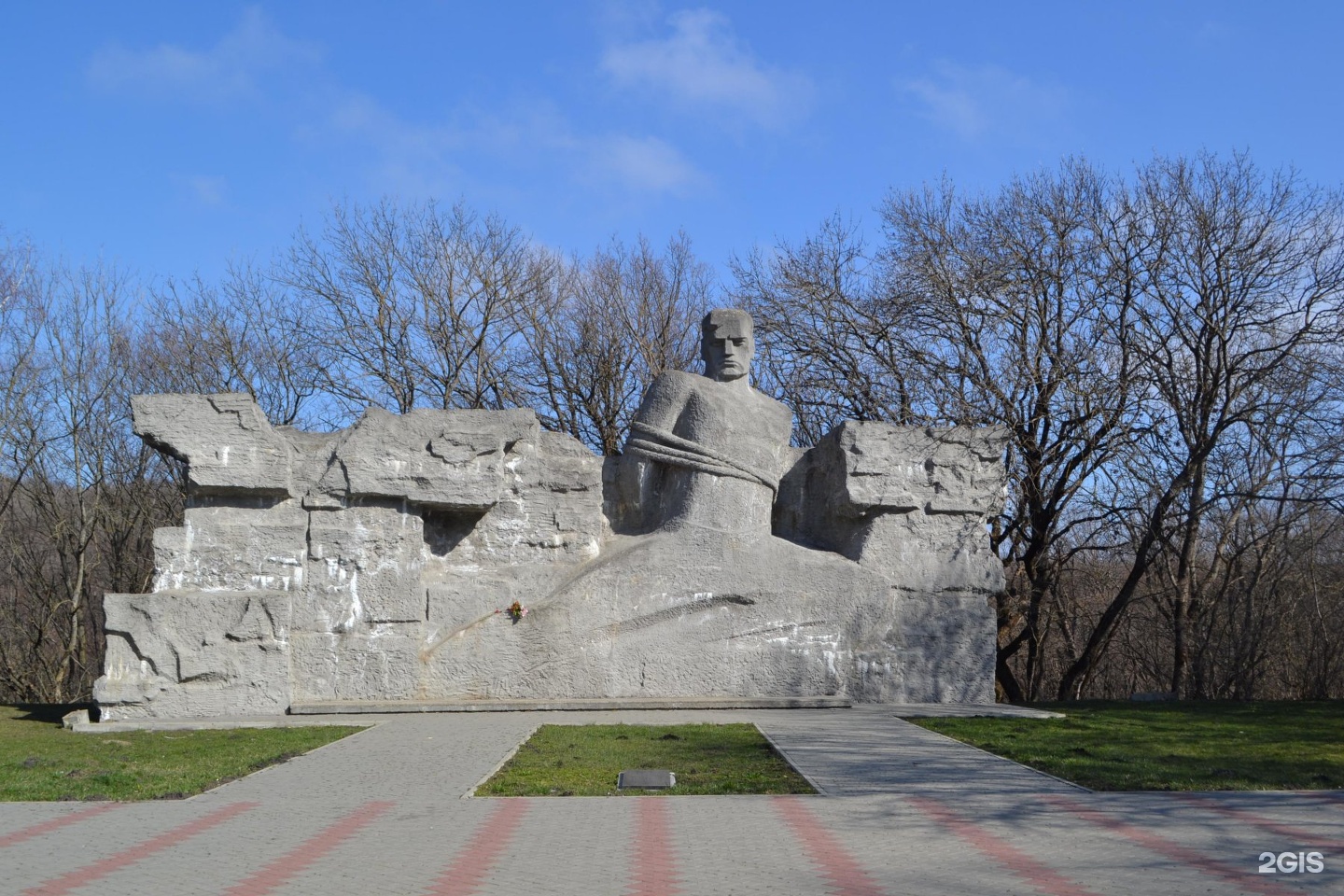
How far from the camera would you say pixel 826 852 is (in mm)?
4773

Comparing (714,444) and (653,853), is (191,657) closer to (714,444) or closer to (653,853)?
(714,444)

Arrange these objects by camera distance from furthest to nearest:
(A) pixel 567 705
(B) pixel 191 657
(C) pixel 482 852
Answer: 1. (A) pixel 567 705
2. (B) pixel 191 657
3. (C) pixel 482 852

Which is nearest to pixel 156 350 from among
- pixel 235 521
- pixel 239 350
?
pixel 239 350

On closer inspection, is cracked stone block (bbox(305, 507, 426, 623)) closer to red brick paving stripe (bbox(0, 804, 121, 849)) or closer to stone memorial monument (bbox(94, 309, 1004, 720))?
stone memorial monument (bbox(94, 309, 1004, 720))

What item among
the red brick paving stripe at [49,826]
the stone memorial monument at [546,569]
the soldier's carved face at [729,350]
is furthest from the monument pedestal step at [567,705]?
the red brick paving stripe at [49,826]

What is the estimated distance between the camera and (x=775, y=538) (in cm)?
1061

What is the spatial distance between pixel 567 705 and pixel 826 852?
509cm

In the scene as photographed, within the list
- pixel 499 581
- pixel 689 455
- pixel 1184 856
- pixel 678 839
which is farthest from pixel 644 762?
pixel 689 455

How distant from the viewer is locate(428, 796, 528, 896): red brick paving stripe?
4.30 meters

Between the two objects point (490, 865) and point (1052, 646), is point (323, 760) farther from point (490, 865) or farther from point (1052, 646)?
point (1052, 646)

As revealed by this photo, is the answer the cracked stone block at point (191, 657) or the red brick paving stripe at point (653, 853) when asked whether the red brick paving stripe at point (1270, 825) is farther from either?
the cracked stone block at point (191, 657)

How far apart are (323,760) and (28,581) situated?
15052mm

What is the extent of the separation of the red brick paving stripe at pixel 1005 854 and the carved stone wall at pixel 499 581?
4.42 meters

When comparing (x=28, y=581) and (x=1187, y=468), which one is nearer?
(x=1187, y=468)
